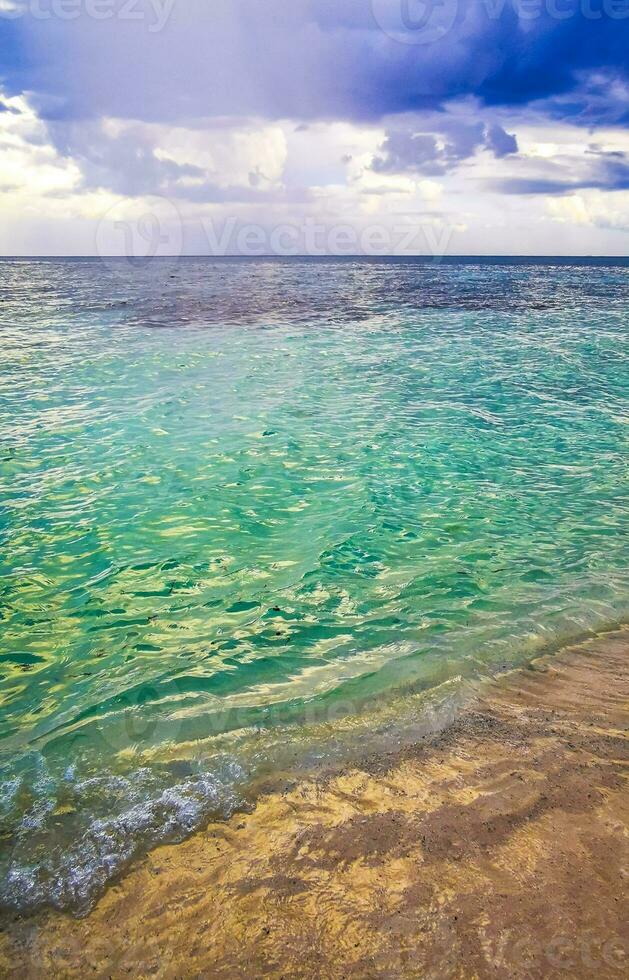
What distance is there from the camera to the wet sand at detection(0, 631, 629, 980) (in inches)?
117

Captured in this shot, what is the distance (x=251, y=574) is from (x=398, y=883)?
13.7 ft

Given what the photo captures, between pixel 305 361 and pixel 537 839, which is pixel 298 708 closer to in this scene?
pixel 537 839

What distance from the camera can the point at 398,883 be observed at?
334 centimetres

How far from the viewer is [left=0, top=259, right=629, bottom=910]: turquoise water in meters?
4.35

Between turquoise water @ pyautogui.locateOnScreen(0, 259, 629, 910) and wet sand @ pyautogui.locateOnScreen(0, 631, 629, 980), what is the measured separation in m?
0.29

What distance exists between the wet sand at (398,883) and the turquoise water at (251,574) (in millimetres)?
294

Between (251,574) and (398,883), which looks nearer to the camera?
(398,883)

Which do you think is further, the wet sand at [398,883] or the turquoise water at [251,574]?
the turquoise water at [251,574]

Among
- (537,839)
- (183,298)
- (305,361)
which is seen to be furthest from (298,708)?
(183,298)

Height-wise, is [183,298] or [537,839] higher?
[183,298]

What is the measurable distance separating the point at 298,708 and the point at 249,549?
305 centimetres

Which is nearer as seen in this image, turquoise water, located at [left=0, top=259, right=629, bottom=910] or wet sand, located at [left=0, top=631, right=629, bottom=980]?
wet sand, located at [left=0, top=631, right=629, bottom=980]

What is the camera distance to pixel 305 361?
20.9 m

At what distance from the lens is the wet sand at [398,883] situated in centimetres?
298
